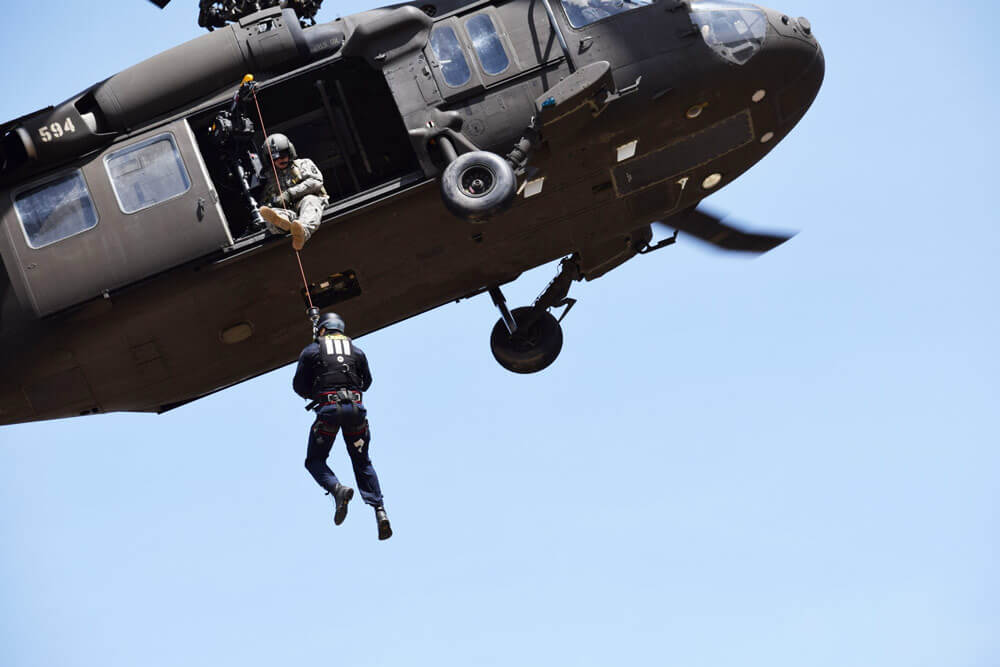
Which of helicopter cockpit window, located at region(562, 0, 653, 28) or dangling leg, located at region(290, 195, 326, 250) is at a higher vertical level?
helicopter cockpit window, located at region(562, 0, 653, 28)

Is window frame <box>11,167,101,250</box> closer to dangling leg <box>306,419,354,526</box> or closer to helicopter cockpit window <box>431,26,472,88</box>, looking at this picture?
dangling leg <box>306,419,354,526</box>

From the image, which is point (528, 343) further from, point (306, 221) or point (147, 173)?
point (147, 173)

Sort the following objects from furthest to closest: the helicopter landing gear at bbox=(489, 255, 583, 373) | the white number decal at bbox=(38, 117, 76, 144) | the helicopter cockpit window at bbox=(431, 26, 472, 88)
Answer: the helicopter landing gear at bbox=(489, 255, 583, 373) < the helicopter cockpit window at bbox=(431, 26, 472, 88) < the white number decal at bbox=(38, 117, 76, 144)

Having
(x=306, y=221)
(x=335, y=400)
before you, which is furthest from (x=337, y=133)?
(x=335, y=400)

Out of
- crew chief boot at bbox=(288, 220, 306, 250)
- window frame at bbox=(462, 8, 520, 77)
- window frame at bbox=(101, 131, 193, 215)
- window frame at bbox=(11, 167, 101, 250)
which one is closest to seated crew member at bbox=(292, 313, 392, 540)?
crew chief boot at bbox=(288, 220, 306, 250)

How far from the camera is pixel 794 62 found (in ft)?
51.2

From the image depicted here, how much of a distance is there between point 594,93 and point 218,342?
459 cm

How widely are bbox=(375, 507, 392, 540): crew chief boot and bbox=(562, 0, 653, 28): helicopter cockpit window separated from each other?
5308mm

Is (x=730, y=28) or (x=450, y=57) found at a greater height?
(x=450, y=57)

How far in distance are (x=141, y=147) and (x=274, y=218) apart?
179 cm

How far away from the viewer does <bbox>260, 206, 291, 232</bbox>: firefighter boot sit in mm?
13812

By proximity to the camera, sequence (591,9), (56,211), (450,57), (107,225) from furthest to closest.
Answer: (591,9) < (450,57) < (56,211) < (107,225)

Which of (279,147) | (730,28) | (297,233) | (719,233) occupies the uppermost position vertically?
(279,147)

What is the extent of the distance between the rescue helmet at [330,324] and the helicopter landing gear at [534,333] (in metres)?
3.07
